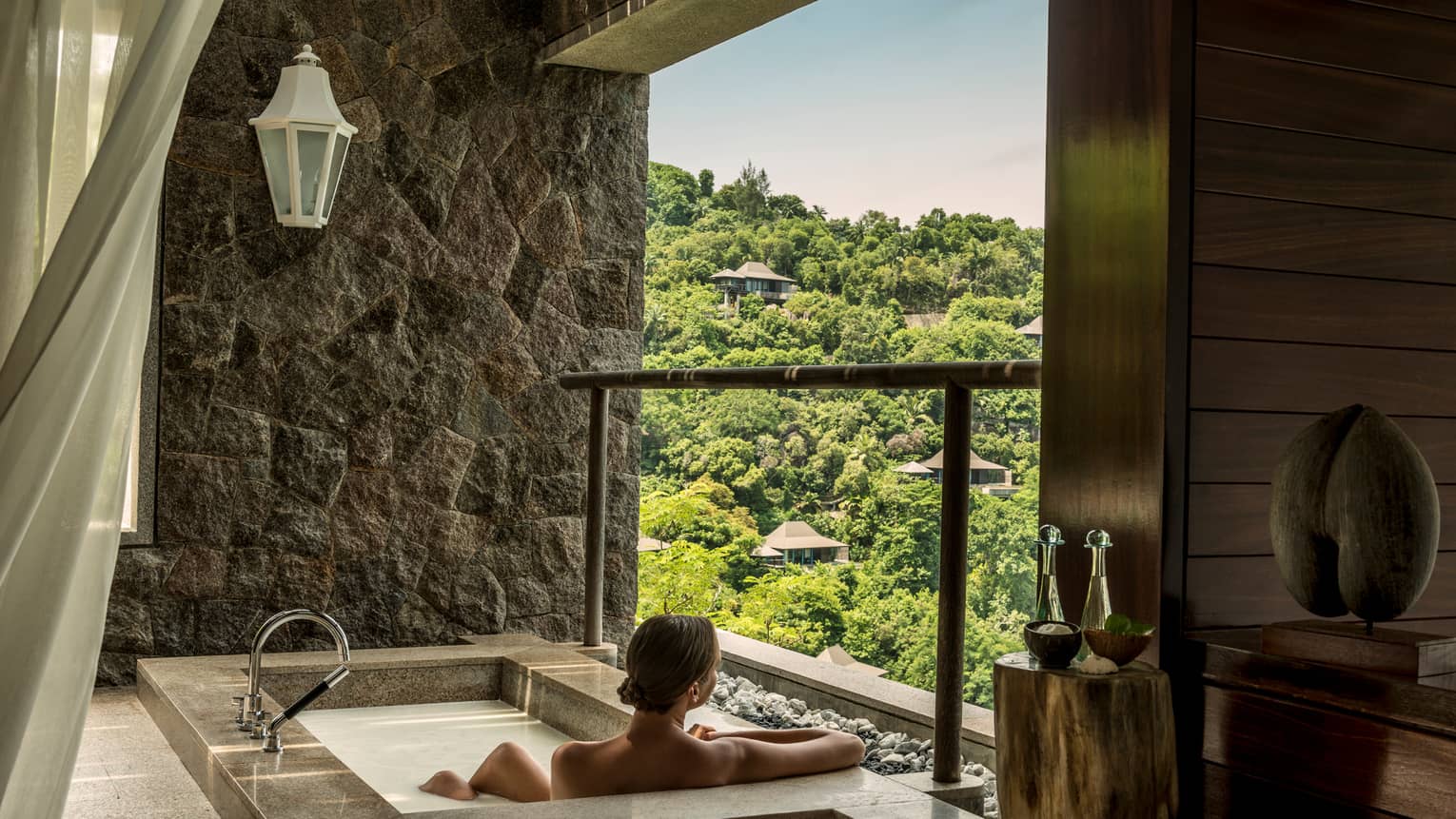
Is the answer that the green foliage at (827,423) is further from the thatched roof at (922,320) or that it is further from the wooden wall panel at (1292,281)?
the wooden wall panel at (1292,281)

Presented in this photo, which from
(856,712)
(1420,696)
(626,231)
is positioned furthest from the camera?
(626,231)

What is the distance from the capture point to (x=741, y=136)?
10.4 m

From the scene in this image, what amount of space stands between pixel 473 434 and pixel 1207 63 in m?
3.21

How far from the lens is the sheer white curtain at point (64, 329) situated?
1.06m

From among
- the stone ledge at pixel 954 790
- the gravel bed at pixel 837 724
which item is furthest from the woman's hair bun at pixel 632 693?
the gravel bed at pixel 837 724

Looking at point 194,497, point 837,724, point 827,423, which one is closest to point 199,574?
point 194,497

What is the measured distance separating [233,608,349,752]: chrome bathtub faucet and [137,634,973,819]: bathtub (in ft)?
0.14

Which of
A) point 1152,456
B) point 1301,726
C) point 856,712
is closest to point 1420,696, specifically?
point 1301,726

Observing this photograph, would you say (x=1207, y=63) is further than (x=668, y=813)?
No

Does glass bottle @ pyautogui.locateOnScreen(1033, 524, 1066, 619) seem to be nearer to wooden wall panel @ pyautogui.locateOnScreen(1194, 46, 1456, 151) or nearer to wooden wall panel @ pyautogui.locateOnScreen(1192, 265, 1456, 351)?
wooden wall panel @ pyautogui.locateOnScreen(1192, 265, 1456, 351)

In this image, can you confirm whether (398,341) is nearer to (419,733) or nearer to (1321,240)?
(419,733)

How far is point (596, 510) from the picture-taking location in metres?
4.44

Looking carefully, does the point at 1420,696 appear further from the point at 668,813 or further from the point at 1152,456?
the point at 668,813

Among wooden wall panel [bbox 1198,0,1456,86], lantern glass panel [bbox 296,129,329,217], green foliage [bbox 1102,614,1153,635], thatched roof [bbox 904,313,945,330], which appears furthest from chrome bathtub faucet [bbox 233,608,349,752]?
thatched roof [bbox 904,313,945,330]
